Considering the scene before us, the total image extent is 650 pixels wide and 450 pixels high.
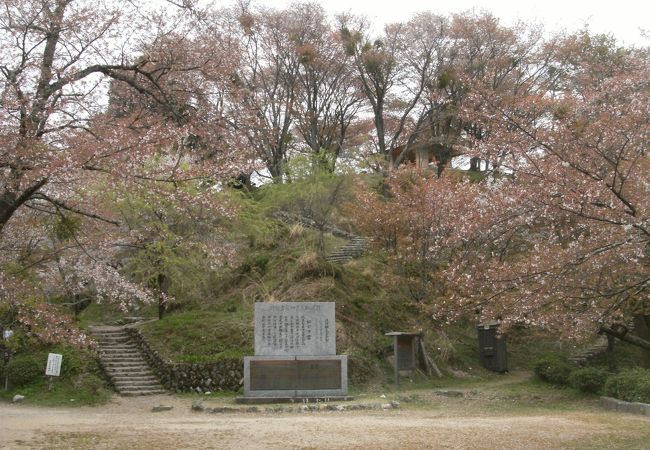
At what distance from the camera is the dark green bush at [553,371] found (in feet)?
60.2

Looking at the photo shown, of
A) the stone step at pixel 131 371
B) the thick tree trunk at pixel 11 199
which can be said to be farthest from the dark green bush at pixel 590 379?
the thick tree trunk at pixel 11 199

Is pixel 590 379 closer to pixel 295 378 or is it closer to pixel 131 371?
pixel 295 378

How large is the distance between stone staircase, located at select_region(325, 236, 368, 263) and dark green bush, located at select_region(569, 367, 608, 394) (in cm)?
1068

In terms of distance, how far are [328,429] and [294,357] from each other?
499 cm

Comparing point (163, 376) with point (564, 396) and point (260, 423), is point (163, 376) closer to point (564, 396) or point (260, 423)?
point (260, 423)

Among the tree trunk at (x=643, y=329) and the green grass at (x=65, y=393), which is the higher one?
the tree trunk at (x=643, y=329)

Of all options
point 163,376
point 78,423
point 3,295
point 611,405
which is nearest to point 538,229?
point 611,405

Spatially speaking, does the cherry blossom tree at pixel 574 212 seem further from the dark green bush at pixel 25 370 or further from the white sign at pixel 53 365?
the dark green bush at pixel 25 370

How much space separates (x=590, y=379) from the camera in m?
16.8

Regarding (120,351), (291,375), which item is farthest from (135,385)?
(291,375)

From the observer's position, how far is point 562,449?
9.52 metres

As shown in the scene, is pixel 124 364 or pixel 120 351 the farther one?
pixel 120 351

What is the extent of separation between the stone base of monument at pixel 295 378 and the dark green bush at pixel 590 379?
6375 millimetres

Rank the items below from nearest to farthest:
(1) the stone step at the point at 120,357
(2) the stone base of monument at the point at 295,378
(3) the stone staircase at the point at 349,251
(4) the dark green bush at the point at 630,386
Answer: (4) the dark green bush at the point at 630,386
(2) the stone base of monument at the point at 295,378
(1) the stone step at the point at 120,357
(3) the stone staircase at the point at 349,251
